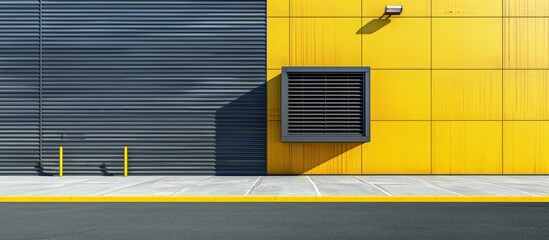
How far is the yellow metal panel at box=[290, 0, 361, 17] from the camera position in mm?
16016

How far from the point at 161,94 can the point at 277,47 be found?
4.16 m

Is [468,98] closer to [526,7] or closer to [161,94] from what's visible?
[526,7]

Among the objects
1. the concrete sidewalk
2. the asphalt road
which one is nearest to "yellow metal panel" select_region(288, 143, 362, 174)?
the concrete sidewalk

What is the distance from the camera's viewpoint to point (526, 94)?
627 inches

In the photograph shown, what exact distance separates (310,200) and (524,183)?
682 cm

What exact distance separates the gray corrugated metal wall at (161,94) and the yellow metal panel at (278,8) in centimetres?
25

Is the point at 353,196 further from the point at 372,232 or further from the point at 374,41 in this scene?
the point at 374,41

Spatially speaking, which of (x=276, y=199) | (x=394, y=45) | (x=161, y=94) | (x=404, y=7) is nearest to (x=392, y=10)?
(x=404, y=7)

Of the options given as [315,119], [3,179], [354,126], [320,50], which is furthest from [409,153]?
[3,179]

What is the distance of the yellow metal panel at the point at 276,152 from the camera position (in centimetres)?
1592

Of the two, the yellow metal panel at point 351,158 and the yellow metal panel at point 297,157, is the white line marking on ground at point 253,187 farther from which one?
the yellow metal panel at point 351,158

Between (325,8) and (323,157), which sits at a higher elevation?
(325,8)

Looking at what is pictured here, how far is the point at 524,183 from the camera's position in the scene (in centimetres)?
1325

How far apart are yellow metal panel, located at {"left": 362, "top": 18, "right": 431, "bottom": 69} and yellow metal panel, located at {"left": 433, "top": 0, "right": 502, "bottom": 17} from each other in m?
0.90
